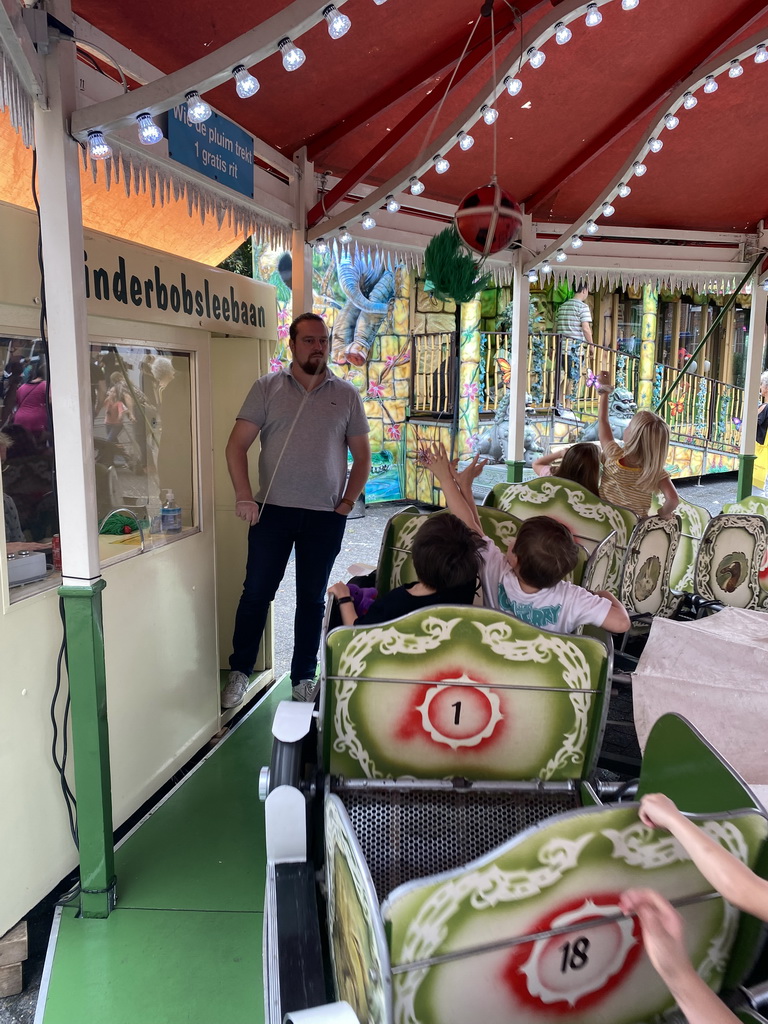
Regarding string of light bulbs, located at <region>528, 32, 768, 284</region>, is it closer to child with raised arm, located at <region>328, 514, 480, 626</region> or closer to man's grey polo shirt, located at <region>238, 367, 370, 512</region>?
man's grey polo shirt, located at <region>238, 367, 370, 512</region>

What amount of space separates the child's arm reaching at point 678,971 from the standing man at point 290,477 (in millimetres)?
2555

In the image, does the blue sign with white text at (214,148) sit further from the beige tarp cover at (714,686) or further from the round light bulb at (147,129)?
the beige tarp cover at (714,686)

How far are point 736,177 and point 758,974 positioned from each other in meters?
5.43

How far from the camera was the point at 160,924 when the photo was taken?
6.99 feet

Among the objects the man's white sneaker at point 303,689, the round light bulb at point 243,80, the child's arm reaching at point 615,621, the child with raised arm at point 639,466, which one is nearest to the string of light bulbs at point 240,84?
the round light bulb at point 243,80

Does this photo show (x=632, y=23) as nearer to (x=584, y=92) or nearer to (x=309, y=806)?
(x=584, y=92)

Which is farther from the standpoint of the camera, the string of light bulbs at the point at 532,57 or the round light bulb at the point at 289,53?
the string of light bulbs at the point at 532,57

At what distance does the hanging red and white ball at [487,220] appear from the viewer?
125 inches

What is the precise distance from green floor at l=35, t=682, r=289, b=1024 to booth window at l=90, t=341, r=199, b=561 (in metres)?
0.93

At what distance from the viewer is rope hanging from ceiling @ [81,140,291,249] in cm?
235

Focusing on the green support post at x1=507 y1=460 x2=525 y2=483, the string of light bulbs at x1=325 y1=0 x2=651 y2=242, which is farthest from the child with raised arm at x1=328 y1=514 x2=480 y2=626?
the green support post at x1=507 y1=460 x2=525 y2=483

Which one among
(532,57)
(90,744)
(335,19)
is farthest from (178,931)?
(532,57)

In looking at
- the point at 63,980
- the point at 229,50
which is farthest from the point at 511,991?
the point at 229,50

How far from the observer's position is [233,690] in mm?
3371
